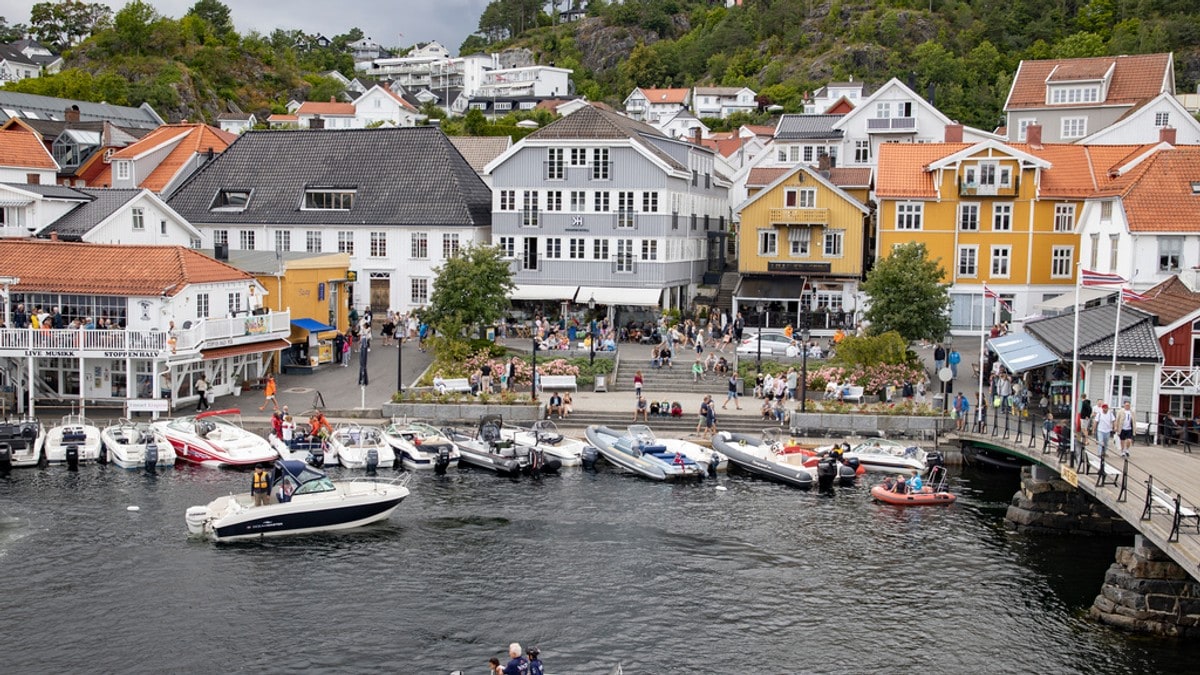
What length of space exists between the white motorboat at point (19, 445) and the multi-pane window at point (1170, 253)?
1793 inches

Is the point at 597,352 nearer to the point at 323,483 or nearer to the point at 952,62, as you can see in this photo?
the point at 323,483

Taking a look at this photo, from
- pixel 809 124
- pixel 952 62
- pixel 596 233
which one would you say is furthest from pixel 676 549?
pixel 952 62

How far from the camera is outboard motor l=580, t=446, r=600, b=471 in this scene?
4334cm

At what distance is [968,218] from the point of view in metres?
61.4

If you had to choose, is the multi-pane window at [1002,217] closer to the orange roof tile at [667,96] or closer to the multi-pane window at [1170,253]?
the multi-pane window at [1170,253]

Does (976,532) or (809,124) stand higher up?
(809,124)

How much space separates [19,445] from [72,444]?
5.80 ft

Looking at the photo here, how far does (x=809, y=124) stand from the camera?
260ft

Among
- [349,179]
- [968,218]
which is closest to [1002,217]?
[968,218]

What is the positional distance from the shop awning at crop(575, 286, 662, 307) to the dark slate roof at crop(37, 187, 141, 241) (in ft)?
75.4

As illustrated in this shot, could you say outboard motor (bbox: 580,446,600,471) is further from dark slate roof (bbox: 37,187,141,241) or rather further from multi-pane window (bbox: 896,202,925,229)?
dark slate roof (bbox: 37,187,141,241)

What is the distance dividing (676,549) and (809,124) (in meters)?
51.1

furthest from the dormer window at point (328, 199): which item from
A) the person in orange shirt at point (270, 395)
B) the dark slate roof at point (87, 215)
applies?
the person in orange shirt at point (270, 395)

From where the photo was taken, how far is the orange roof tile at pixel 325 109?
133125mm
